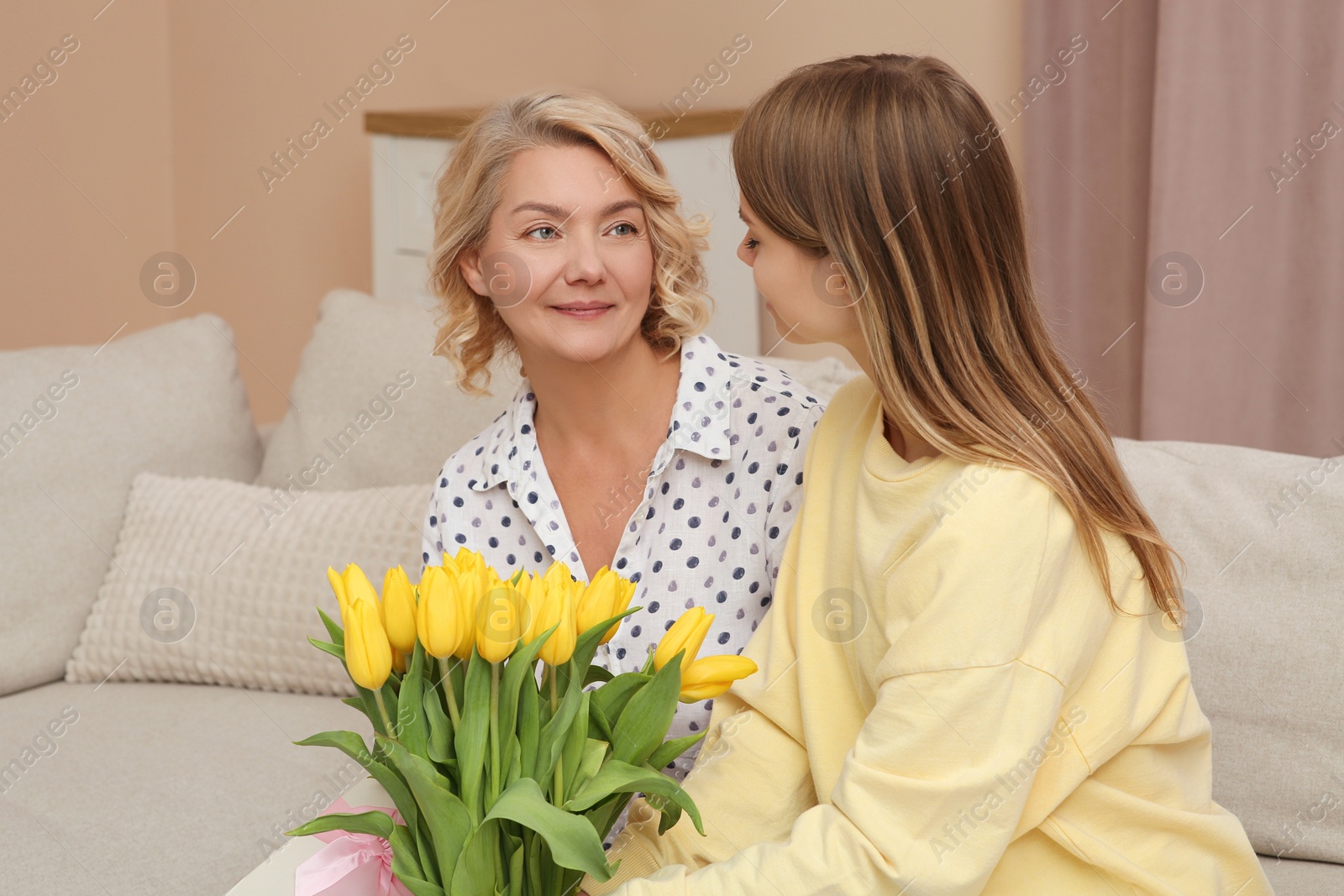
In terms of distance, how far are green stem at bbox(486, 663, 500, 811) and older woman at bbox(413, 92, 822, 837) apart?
1.64ft

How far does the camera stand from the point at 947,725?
816mm

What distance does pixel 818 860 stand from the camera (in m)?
0.83

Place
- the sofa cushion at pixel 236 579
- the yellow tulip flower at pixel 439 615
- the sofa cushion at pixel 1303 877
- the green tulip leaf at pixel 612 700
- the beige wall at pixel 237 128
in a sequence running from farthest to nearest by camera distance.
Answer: the beige wall at pixel 237 128 → the sofa cushion at pixel 236 579 → the sofa cushion at pixel 1303 877 → the green tulip leaf at pixel 612 700 → the yellow tulip flower at pixel 439 615

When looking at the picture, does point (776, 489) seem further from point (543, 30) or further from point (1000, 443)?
point (543, 30)

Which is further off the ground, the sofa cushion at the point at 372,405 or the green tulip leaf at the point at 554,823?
the sofa cushion at the point at 372,405

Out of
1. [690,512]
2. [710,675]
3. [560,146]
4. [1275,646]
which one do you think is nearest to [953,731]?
[710,675]

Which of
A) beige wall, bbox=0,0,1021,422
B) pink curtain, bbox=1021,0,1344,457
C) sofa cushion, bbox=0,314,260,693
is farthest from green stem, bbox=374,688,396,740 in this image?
beige wall, bbox=0,0,1021,422

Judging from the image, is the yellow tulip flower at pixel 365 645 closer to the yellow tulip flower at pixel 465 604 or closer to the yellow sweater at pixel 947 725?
the yellow tulip flower at pixel 465 604

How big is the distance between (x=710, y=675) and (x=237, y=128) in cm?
314

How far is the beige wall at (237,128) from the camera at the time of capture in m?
2.95

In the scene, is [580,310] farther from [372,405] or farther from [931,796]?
[372,405]

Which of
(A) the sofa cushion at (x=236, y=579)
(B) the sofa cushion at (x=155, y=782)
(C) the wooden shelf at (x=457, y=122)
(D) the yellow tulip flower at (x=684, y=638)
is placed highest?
(C) the wooden shelf at (x=457, y=122)

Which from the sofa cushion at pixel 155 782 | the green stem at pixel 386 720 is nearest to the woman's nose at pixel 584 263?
the green stem at pixel 386 720

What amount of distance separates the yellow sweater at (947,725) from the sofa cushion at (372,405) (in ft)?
3.20
